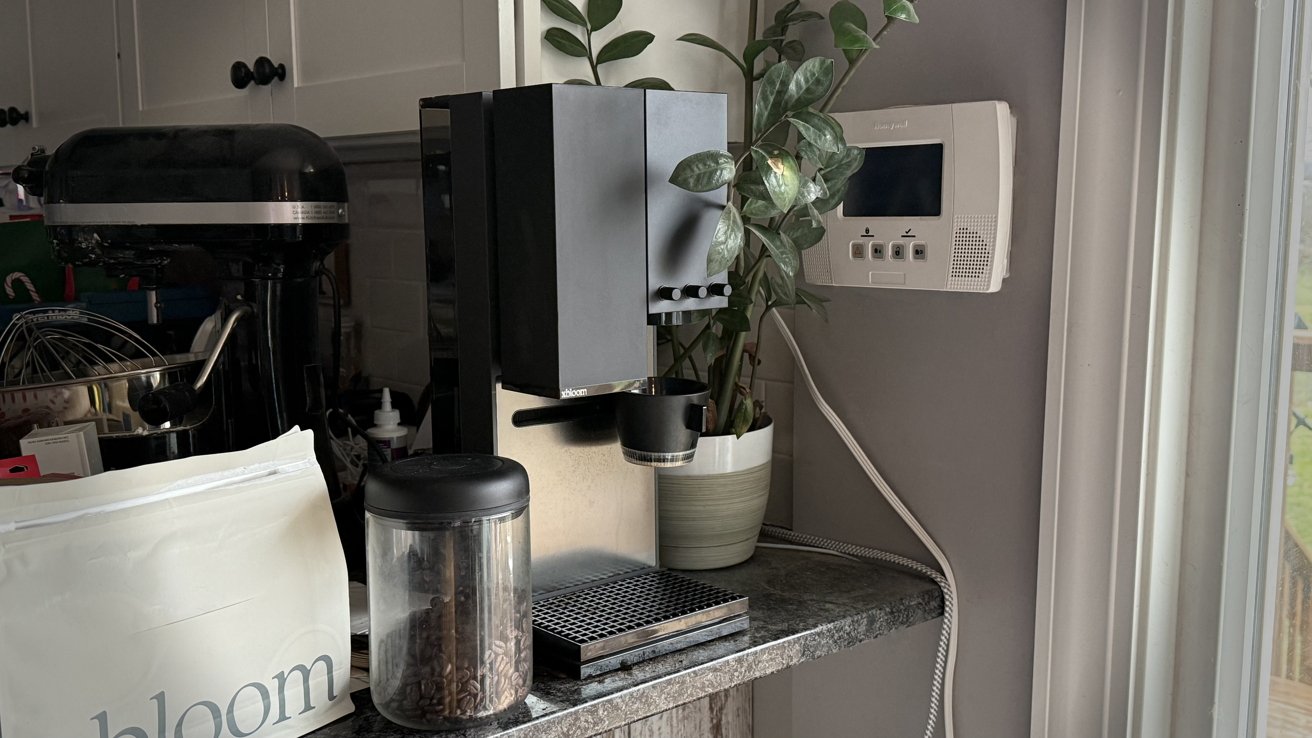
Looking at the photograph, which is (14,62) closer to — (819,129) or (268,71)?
(268,71)

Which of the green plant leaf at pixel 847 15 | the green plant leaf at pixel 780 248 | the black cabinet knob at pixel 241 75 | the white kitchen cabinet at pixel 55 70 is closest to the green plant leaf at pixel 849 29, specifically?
the green plant leaf at pixel 847 15

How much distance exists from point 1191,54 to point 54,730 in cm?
113

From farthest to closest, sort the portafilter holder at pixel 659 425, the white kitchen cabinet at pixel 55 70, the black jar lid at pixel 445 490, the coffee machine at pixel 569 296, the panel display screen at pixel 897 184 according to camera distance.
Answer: the white kitchen cabinet at pixel 55 70
the panel display screen at pixel 897 184
the portafilter holder at pixel 659 425
the coffee machine at pixel 569 296
the black jar lid at pixel 445 490

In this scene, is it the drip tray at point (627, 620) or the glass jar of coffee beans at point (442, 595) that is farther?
the drip tray at point (627, 620)

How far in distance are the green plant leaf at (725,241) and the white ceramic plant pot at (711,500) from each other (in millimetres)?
272

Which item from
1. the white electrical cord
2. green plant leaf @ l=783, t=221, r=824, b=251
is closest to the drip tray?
the white electrical cord

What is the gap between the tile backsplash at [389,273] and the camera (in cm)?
188

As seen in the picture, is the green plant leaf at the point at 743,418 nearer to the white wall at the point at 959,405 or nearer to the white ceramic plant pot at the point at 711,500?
the white ceramic plant pot at the point at 711,500

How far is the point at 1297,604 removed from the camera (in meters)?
1.11

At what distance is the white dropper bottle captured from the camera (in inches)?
56.4

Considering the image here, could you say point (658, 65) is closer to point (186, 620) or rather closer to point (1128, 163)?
point (1128, 163)

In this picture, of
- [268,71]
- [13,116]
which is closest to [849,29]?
[268,71]

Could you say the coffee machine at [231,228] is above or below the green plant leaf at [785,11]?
below

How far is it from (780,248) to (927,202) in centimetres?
19
